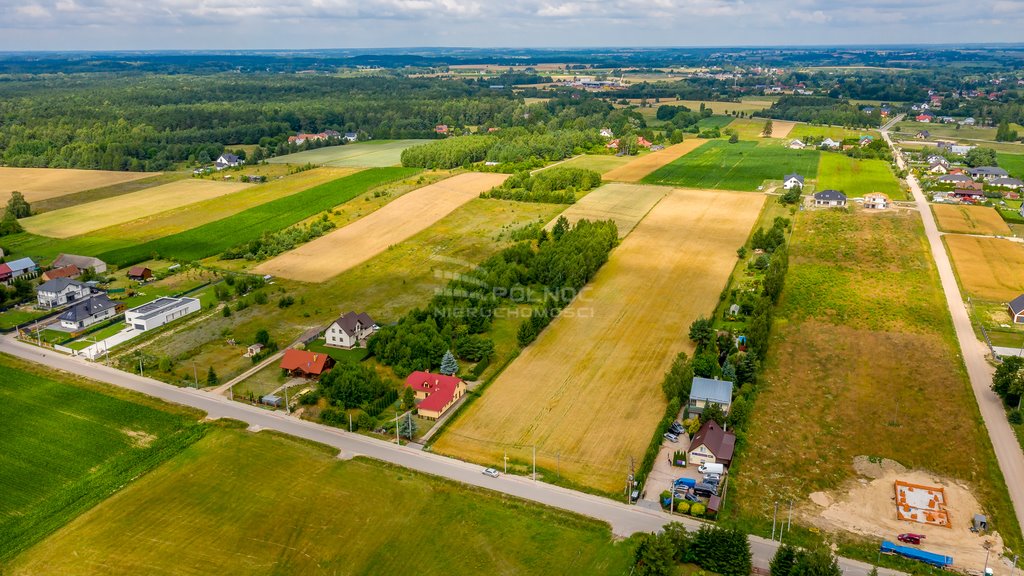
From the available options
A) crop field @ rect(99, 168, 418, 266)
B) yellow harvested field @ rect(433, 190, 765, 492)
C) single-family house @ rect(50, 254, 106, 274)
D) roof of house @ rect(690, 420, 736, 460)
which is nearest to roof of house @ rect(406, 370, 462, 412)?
yellow harvested field @ rect(433, 190, 765, 492)

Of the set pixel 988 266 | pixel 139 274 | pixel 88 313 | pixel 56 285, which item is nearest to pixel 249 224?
pixel 139 274

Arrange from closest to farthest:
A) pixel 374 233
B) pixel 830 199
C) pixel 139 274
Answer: pixel 139 274 → pixel 374 233 → pixel 830 199

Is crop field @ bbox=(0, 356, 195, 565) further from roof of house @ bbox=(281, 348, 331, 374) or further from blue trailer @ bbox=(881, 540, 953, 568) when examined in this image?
blue trailer @ bbox=(881, 540, 953, 568)

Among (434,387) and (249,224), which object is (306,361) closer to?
(434,387)

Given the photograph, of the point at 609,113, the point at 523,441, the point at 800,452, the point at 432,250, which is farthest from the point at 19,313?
the point at 609,113

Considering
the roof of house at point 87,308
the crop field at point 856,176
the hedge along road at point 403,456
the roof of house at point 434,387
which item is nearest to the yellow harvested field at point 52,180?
the roof of house at point 87,308

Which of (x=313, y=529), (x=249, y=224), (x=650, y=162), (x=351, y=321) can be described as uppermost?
(x=650, y=162)
